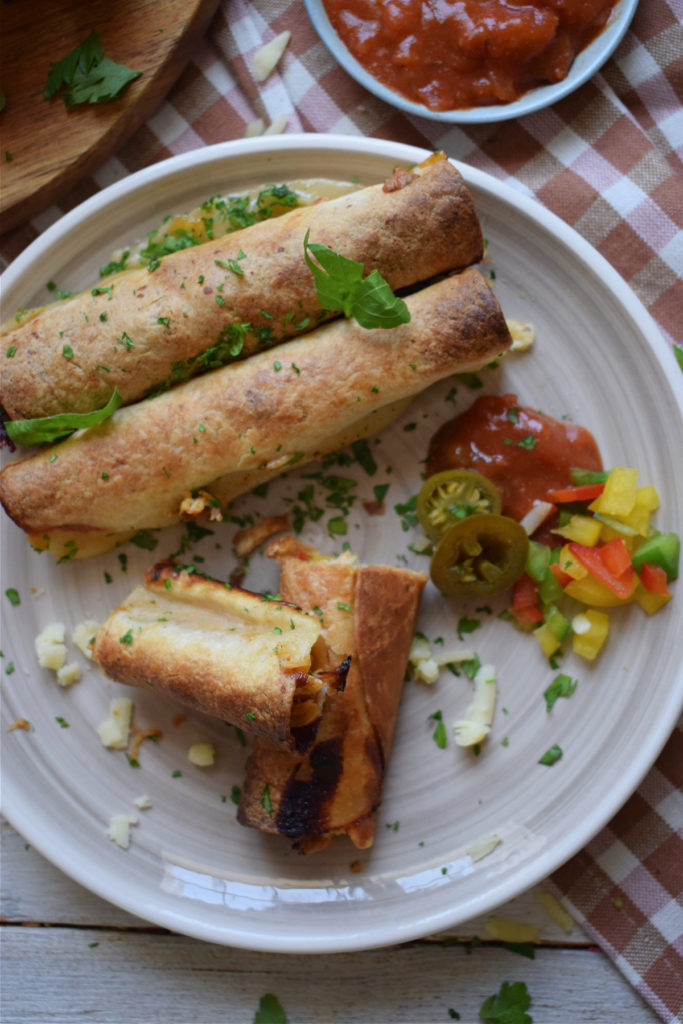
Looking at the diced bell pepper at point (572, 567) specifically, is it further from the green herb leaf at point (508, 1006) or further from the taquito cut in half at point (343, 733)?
the green herb leaf at point (508, 1006)

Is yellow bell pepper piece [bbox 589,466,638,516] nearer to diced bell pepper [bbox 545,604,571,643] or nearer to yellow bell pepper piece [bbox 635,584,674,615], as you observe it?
yellow bell pepper piece [bbox 635,584,674,615]

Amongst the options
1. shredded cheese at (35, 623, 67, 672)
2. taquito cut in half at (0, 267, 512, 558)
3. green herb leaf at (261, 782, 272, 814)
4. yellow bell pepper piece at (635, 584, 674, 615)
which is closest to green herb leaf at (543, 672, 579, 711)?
yellow bell pepper piece at (635, 584, 674, 615)

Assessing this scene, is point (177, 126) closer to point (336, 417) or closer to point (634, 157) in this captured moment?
point (336, 417)

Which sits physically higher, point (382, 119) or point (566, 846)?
point (382, 119)

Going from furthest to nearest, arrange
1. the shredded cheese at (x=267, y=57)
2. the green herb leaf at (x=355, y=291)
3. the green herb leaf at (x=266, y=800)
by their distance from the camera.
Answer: the shredded cheese at (x=267, y=57), the green herb leaf at (x=266, y=800), the green herb leaf at (x=355, y=291)

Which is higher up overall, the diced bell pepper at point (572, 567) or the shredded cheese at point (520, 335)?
the shredded cheese at point (520, 335)

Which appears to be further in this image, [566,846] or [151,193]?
[151,193]

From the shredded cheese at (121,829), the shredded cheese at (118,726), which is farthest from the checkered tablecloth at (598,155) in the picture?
the shredded cheese at (118,726)

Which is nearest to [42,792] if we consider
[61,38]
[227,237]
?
[227,237]
